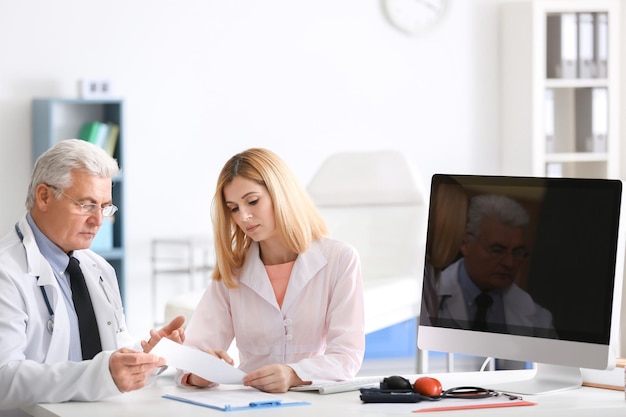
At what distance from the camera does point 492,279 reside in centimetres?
204

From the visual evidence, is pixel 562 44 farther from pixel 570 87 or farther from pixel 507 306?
pixel 507 306

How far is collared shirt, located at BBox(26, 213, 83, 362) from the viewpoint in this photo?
7.00 ft

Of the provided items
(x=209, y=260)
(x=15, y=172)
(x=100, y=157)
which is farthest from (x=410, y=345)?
(x=100, y=157)

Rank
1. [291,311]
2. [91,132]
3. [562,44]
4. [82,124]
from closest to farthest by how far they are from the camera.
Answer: [291,311] < [91,132] < [82,124] < [562,44]

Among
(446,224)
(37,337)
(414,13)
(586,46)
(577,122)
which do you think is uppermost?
(414,13)

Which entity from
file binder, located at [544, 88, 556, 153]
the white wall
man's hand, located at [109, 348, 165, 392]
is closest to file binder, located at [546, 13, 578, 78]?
file binder, located at [544, 88, 556, 153]

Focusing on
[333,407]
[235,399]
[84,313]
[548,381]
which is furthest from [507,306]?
[84,313]

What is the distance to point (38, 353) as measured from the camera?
2.03 meters

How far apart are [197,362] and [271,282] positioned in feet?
1.48

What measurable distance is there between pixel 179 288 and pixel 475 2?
227cm

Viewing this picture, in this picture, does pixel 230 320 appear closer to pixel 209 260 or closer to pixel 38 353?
pixel 38 353

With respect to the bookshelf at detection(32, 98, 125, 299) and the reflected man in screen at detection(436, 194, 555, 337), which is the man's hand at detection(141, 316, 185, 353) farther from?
the bookshelf at detection(32, 98, 125, 299)

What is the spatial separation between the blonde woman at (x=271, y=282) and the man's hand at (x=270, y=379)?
0.96 ft

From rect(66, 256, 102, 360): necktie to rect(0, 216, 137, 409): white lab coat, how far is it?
0.02 metres
